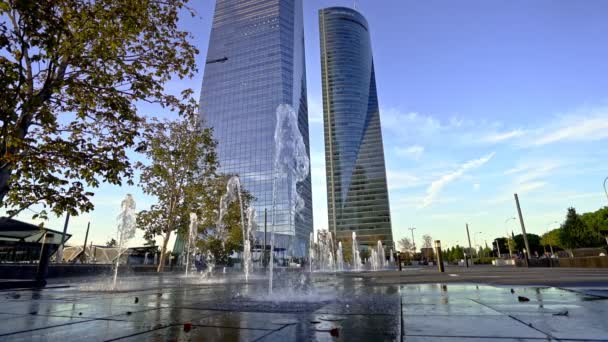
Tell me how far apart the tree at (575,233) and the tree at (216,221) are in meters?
47.5

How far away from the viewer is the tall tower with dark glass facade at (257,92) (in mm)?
83750

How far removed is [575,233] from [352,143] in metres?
99.8

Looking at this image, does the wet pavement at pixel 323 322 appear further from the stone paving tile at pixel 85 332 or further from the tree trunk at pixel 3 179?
the tree trunk at pixel 3 179

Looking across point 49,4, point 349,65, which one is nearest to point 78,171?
point 49,4

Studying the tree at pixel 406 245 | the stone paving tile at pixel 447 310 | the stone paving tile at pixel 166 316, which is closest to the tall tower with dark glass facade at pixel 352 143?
the tree at pixel 406 245

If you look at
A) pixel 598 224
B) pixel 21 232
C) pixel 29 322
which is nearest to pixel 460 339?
pixel 29 322

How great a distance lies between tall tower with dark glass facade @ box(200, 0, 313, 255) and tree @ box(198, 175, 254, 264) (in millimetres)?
44509

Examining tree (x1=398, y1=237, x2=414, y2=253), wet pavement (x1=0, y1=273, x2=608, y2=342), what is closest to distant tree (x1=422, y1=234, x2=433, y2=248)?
tree (x1=398, y1=237, x2=414, y2=253)

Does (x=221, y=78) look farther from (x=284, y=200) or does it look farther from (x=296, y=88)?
(x=284, y=200)

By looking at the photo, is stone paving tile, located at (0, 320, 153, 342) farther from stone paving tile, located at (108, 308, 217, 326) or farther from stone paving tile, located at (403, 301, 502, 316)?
stone paving tile, located at (403, 301, 502, 316)

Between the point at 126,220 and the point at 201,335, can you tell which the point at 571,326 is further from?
the point at 126,220

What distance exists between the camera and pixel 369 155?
142625mm

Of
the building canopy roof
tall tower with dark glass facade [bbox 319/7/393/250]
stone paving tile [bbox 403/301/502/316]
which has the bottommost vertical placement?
stone paving tile [bbox 403/301/502/316]

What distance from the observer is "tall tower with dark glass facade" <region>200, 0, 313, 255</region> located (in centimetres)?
8375
